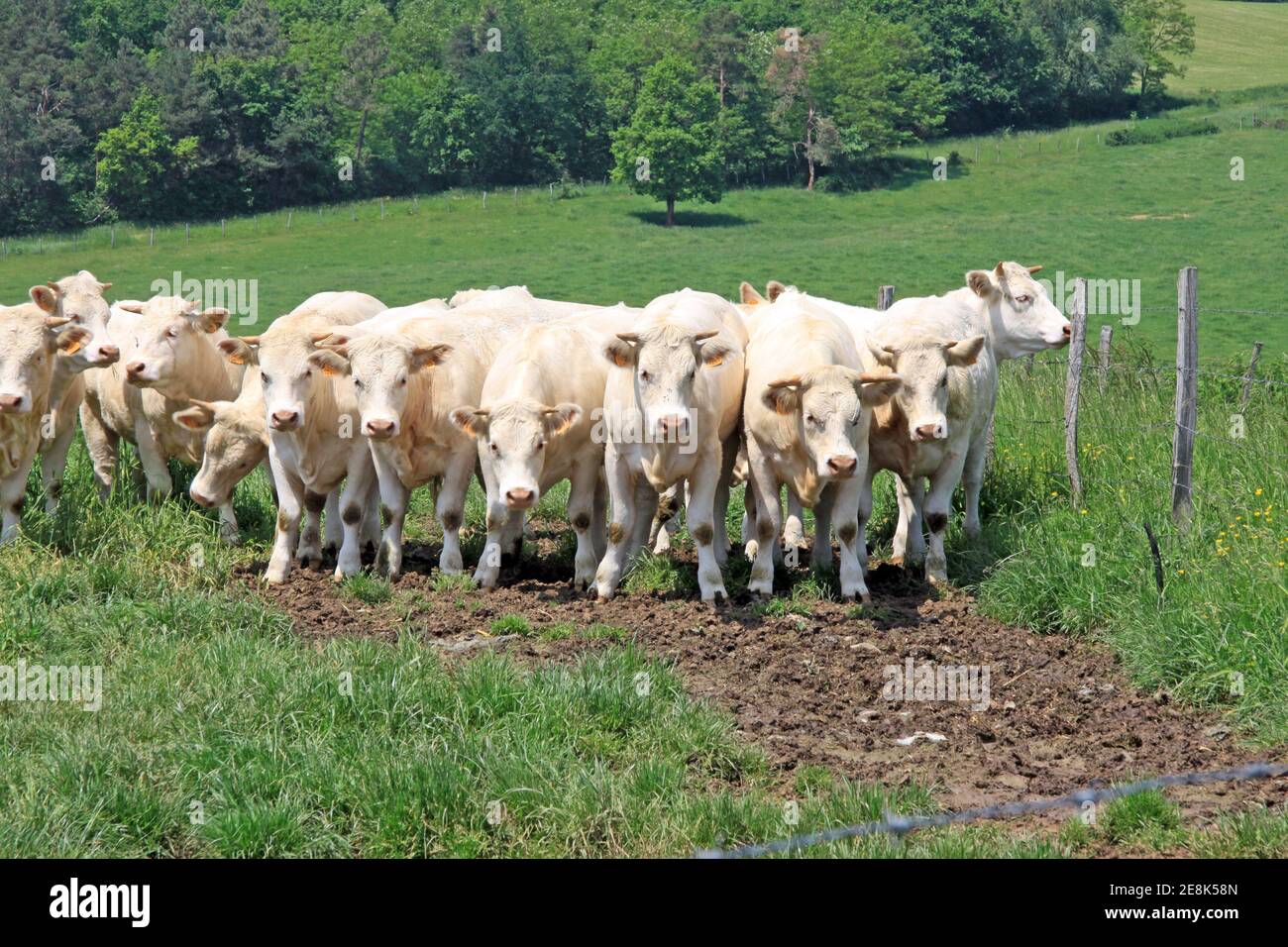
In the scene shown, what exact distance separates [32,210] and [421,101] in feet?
78.3

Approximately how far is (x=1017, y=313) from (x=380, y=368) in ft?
18.0

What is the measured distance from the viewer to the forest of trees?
7325 cm

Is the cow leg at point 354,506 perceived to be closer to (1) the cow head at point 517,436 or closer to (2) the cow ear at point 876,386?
(1) the cow head at point 517,436

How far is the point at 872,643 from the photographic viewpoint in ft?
30.5

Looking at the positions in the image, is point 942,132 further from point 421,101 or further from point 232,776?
point 232,776

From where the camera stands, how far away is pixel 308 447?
36.6ft

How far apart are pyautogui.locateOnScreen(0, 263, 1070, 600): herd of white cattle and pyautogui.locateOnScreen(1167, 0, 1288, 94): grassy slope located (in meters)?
90.5

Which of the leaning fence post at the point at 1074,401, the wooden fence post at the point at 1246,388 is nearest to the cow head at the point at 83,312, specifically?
the leaning fence post at the point at 1074,401

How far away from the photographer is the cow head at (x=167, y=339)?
469 inches

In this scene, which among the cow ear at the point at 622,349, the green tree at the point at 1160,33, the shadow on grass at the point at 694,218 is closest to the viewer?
the cow ear at the point at 622,349

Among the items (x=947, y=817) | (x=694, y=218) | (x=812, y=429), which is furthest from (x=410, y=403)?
(x=694, y=218)

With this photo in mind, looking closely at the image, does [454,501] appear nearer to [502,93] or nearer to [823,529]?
[823,529]

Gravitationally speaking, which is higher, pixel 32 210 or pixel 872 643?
pixel 32 210
